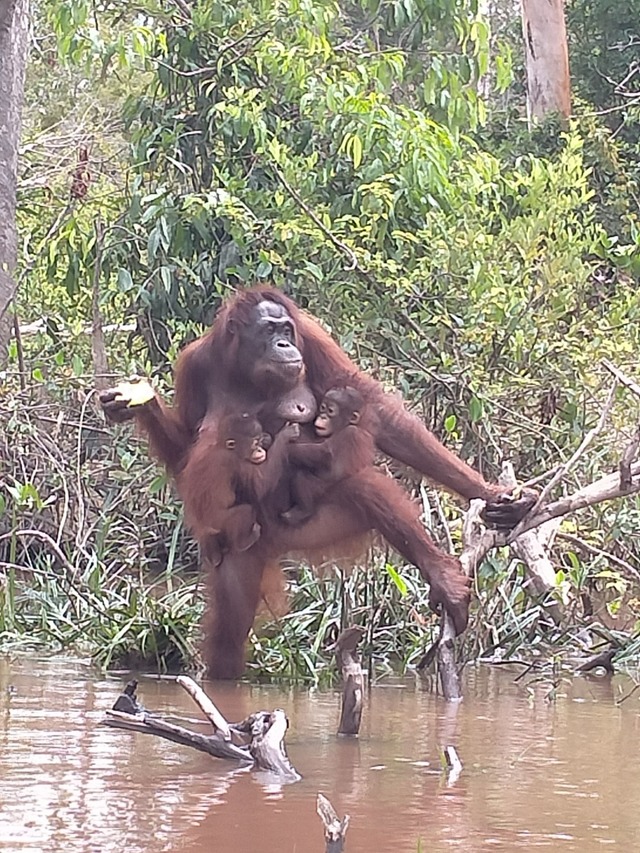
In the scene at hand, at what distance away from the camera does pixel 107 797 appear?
2.76 metres

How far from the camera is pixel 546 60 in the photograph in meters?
14.2

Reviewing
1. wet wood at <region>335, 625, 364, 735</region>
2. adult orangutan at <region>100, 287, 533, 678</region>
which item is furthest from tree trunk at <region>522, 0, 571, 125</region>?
wet wood at <region>335, 625, 364, 735</region>

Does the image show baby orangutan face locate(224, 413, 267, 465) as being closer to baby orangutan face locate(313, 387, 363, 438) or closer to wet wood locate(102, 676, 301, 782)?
baby orangutan face locate(313, 387, 363, 438)

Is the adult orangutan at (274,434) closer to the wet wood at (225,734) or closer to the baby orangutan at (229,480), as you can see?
the baby orangutan at (229,480)

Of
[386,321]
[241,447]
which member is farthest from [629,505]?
[241,447]

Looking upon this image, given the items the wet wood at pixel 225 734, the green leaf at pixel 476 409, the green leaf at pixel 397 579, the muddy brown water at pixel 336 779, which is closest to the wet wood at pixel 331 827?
the muddy brown water at pixel 336 779

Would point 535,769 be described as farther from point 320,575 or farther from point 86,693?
point 320,575

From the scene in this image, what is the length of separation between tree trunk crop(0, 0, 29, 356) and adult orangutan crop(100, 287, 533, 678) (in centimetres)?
245

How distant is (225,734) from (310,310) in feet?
11.8

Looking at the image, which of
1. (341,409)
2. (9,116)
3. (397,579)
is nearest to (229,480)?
(341,409)

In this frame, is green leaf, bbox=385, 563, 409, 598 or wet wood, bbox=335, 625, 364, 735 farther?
green leaf, bbox=385, 563, 409, 598

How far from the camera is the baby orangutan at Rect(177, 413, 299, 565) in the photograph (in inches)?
176

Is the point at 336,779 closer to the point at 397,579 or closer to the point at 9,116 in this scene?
the point at 397,579

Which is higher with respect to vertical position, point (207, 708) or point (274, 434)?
point (274, 434)
